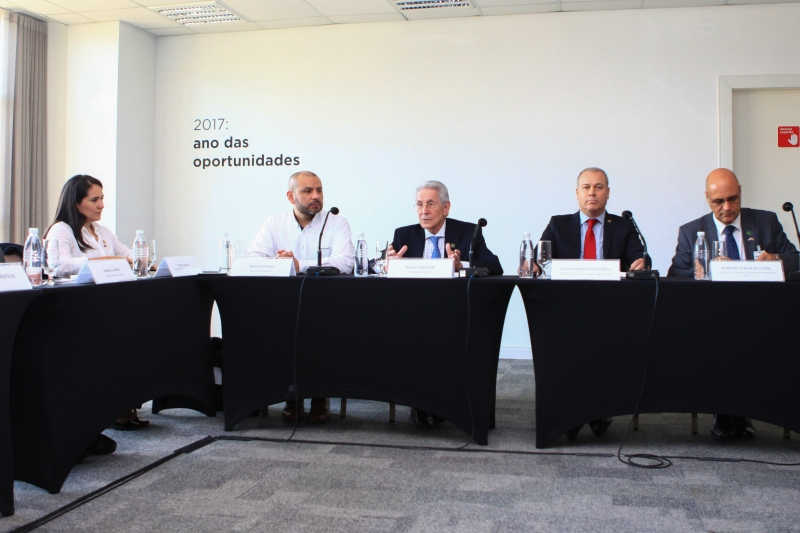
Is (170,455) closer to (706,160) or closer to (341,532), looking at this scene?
(341,532)

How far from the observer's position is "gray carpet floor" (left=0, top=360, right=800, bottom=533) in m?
2.09

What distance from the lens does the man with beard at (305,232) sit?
3.92 metres

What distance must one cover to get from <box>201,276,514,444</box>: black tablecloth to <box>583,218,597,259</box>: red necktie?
101 centimetres

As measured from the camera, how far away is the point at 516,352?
5543 millimetres

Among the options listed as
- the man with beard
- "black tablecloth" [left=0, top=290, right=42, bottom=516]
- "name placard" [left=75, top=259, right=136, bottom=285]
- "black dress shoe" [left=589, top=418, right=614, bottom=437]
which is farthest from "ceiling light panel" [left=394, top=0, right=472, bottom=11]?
"black tablecloth" [left=0, top=290, right=42, bottom=516]

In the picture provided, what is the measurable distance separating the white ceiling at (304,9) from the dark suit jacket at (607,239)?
2221 mm

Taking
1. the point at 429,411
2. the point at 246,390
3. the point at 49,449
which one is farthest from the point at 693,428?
the point at 49,449

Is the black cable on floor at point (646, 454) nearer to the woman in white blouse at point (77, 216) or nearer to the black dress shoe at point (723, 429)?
the black dress shoe at point (723, 429)

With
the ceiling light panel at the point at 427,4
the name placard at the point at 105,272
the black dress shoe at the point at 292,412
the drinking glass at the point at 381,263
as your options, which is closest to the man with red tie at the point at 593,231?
the drinking glass at the point at 381,263

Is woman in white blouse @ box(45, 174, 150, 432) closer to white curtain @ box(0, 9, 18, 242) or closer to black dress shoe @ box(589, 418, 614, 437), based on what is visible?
white curtain @ box(0, 9, 18, 242)

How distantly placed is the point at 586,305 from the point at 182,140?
4.51m

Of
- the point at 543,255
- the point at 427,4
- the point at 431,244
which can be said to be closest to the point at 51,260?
the point at 431,244

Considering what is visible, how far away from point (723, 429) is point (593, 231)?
1219mm

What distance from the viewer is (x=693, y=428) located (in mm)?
3084
